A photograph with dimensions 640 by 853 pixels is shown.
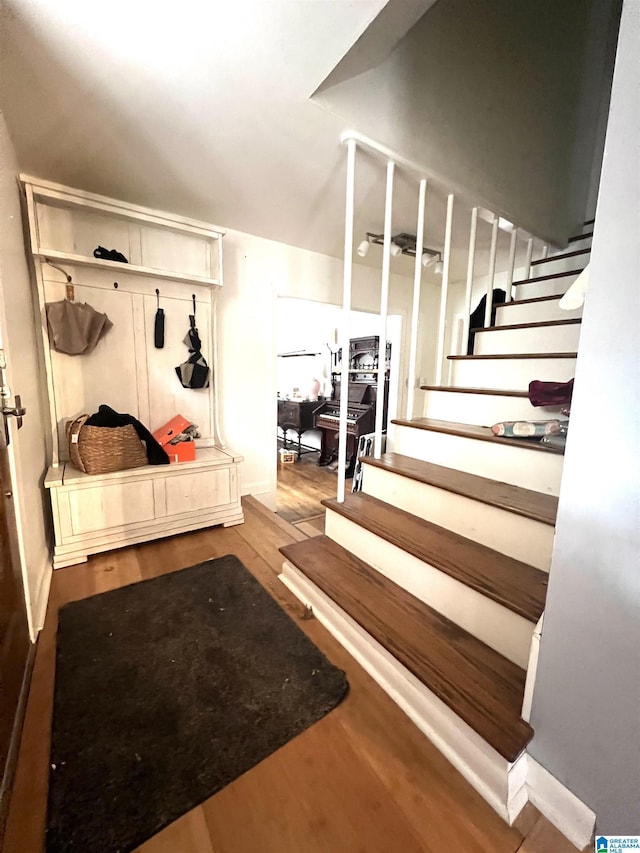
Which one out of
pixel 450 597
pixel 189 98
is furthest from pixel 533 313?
pixel 189 98

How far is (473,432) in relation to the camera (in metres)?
1.55

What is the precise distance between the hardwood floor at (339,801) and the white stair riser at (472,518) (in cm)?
64

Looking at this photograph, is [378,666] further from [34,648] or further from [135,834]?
[34,648]

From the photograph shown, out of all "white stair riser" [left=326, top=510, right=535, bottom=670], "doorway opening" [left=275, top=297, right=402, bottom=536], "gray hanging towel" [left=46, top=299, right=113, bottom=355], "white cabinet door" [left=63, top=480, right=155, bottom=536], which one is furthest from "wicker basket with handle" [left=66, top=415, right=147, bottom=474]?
"doorway opening" [left=275, top=297, right=402, bottom=536]

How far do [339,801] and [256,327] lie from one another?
2.68m

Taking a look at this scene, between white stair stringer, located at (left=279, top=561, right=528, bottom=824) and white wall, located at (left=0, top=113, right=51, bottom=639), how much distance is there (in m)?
1.22

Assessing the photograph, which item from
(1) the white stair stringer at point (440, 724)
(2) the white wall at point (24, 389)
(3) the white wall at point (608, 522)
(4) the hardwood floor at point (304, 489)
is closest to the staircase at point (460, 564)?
(1) the white stair stringer at point (440, 724)

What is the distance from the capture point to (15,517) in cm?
115

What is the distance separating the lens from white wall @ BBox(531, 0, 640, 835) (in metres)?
0.63

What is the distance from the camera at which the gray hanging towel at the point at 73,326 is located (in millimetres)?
1936

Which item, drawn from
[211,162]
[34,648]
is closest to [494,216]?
[211,162]

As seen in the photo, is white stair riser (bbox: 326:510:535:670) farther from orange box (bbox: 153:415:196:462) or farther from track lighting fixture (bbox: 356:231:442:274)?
track lighting fixture (bbox: 356:231:442:274)

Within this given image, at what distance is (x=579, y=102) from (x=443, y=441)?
8.41 feet

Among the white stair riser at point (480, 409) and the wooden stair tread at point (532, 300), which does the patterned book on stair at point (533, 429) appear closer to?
the white stair riser at point (480, 409)
